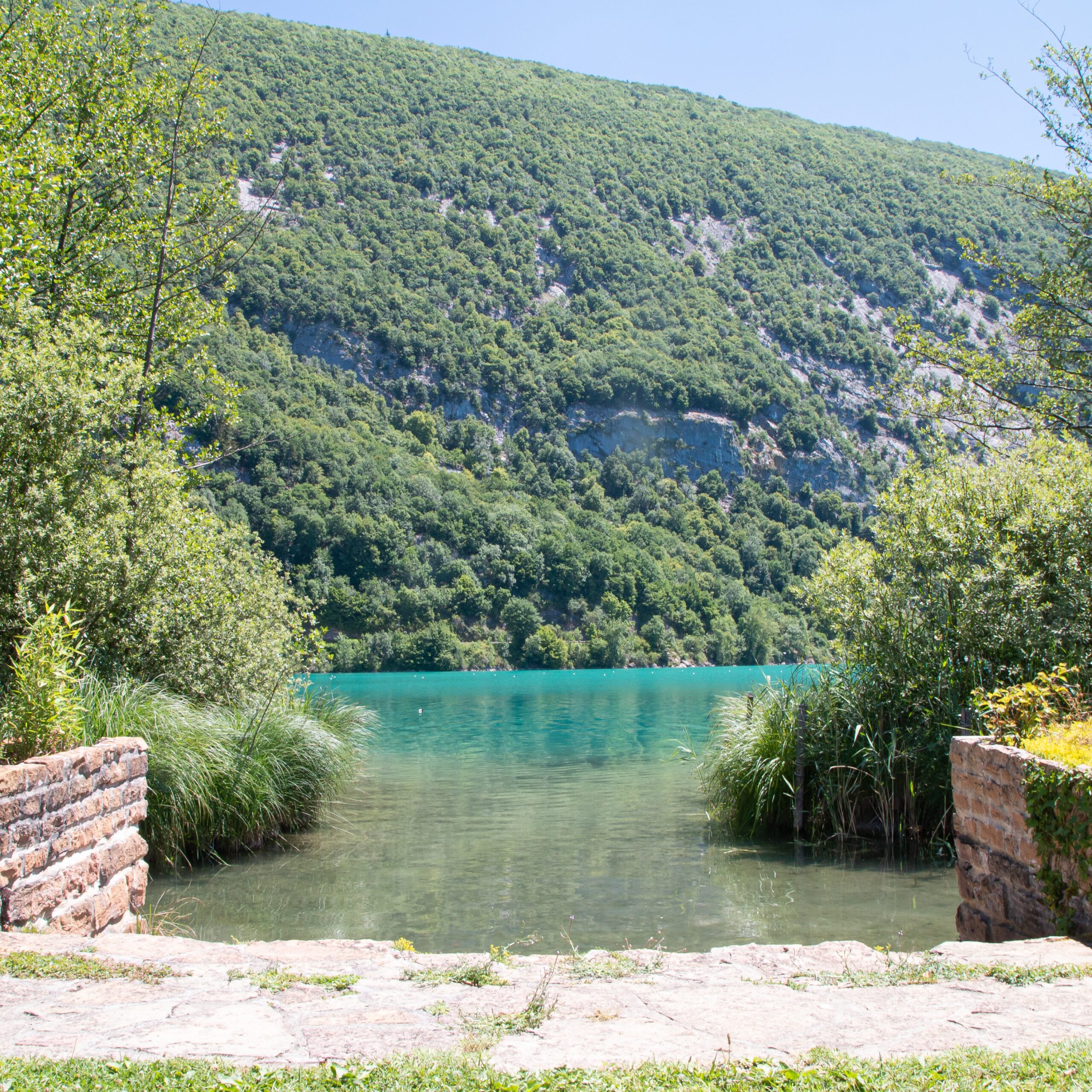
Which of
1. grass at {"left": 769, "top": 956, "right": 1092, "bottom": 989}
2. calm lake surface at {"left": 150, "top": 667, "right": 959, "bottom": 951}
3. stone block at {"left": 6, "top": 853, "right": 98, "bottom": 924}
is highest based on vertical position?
grass at {"left": 769, "top": 956, "right": 1092, "bottom": 989}

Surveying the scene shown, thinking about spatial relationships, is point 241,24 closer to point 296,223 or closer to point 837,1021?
point 296,223

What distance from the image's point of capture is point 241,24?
5551 inches

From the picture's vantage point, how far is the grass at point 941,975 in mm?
4195

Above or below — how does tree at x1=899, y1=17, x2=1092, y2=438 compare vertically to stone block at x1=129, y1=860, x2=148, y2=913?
above

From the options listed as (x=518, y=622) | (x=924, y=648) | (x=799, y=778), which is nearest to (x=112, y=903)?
(x=799, y=778)

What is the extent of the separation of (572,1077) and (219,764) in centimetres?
836

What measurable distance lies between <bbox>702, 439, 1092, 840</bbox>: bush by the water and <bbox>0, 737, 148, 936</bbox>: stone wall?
7.88 m

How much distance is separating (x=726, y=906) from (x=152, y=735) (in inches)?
239

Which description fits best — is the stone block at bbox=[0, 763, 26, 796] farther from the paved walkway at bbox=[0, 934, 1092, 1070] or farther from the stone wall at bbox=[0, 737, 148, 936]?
the paved walkway at bbox=[0, 934, 1092, 1070]

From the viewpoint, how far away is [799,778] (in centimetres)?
1180

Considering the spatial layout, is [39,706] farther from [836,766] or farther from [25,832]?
[836,766]

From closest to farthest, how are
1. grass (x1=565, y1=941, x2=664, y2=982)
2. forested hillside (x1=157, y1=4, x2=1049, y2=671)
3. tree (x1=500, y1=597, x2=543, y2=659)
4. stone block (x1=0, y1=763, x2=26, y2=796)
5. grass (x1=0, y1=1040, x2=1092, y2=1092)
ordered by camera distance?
grass (x1=0, y1=1040, x2=1092, y2=1092) < grass (x1=565, y1=941, x2=664, y2=982) < stone block (x1=0, y1=763, x2=26, y2=796) < tree (x1=500, y1=597, x2=543, y2=659) < forested hillside (x1=157, y1=4, x2=1049, y2=671)

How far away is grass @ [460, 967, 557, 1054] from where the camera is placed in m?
3.32

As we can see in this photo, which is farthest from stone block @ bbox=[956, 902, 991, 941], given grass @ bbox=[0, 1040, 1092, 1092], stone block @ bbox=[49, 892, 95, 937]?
stone block @ bbox=[49, 892, 95, 937]
